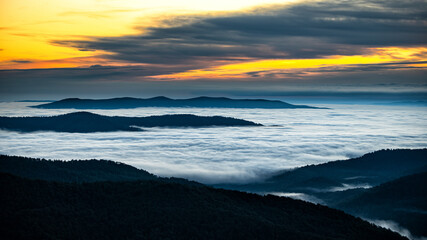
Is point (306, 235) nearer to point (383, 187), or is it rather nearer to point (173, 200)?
point (173, 200)

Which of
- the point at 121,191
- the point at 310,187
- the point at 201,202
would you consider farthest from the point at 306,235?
the point at 310,187

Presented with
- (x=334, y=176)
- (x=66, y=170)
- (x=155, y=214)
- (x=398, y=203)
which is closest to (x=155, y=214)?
(x=155, y=214)

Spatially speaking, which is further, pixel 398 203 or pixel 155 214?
pixel 398 203

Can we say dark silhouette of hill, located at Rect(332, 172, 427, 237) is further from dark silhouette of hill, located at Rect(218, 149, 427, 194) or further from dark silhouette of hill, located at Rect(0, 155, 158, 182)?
dark silhouette of hill, located at Rect(0, 155, 158, 182)

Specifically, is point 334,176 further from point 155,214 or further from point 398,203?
point 155,214

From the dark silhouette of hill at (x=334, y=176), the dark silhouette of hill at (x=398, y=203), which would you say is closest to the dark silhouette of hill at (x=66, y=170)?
the dark silhouette of hill at (x=334, y=176)
